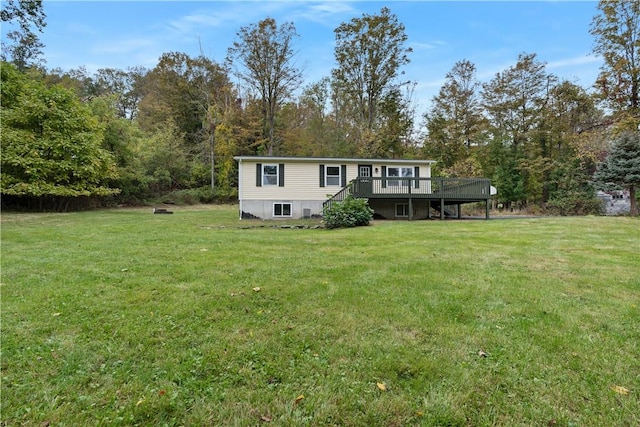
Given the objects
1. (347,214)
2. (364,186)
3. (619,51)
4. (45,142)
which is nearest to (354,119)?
(364,186)

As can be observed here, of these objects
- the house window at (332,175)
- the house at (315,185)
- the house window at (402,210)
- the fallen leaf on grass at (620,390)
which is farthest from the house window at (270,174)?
the fallen leaf on grass at (620,390)

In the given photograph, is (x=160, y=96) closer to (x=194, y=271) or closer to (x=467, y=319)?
(x=194, y=271)

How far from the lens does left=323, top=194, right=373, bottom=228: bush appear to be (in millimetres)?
12125

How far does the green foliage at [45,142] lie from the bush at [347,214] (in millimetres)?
14343

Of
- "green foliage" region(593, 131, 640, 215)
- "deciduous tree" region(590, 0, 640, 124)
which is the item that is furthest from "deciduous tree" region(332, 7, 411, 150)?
"green foliage" region(593, 131, 640, 215)

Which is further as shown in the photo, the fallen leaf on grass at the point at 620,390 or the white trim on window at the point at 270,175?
the white trim on window at the point at 270,175

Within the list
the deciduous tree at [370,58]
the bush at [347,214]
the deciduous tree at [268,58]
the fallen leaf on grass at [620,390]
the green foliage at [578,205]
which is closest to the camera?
the fallen leaf on grass at [620,390]

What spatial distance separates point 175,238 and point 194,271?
4063mm

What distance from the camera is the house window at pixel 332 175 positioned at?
58.1 feet

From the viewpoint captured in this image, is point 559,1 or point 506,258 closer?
point 506,258

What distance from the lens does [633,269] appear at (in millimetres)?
5297

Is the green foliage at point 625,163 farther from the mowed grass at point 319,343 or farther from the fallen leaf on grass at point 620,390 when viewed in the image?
the fallen leaf on grass at point 620,390

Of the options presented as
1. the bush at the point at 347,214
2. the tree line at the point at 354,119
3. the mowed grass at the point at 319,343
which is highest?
the tree line at the point at 354,119

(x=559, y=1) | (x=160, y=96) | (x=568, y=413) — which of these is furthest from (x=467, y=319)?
(x=160, y=96)
